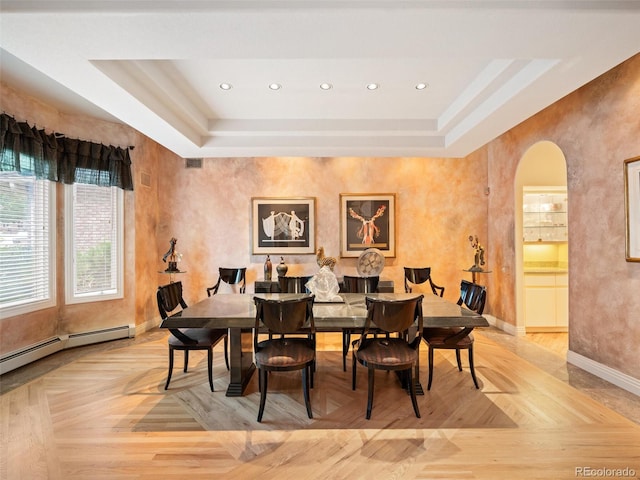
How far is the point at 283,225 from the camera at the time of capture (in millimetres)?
5098

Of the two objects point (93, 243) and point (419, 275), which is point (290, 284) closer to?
point (419, 275)

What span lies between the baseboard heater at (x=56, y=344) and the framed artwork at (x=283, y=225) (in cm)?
221

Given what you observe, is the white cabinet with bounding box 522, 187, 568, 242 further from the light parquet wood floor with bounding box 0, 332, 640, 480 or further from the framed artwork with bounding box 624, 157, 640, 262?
the light parquet wood floor with bounding box 0, 332, 640, 480

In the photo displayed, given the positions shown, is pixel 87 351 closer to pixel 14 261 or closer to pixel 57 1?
pixel 14 261

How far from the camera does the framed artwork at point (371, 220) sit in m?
5.05

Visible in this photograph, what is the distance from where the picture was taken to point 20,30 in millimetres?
1806

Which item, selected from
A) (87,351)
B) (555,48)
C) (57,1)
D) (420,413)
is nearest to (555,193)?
(555,48)

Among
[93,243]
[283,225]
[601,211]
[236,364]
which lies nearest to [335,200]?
[283,225]

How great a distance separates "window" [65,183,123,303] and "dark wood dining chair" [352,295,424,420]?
372 centimetres

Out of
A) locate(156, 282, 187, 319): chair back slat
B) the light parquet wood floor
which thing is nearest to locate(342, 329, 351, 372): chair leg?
the light parquet wood floor

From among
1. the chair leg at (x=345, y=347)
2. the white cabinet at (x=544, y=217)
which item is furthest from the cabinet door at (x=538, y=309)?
the chair leg at (x=345, y=347)

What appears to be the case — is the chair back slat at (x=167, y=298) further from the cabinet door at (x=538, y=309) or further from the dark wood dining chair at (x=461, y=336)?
the cabinet door at (x=538, y=309)

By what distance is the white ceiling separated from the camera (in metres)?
1.72

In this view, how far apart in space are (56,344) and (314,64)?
4376 mm
